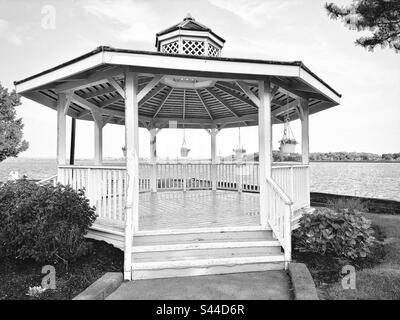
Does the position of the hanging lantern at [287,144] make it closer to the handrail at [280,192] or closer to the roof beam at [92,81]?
the handrail at [280,192]

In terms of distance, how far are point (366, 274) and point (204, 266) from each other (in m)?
2.35

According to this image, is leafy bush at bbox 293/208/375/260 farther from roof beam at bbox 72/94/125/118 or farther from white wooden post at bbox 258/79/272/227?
roof beam at bbox 72/94/125/118

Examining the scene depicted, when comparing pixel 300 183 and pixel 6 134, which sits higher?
pixel 6 134

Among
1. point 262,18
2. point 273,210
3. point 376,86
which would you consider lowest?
point 273,210

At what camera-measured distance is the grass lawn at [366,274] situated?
12.0ft

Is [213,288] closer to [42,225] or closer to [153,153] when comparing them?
[42,225]

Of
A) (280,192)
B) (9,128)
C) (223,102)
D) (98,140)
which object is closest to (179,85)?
(223,102)

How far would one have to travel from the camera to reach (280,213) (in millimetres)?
4879

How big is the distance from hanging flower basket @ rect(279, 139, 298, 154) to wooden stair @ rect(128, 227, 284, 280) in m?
1.99

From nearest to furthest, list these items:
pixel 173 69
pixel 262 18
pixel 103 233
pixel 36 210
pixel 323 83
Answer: pixel 36 210, pixel 173 69, pixel 103 233, pixel 323 83, pixel 262 18

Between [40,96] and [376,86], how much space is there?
131ft
